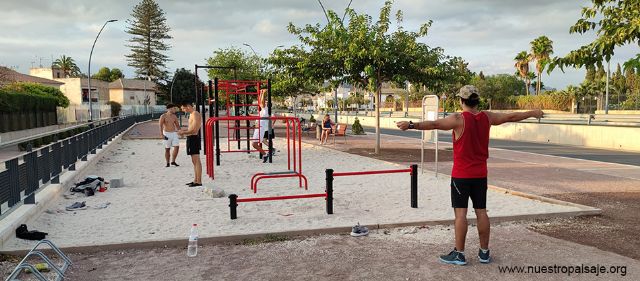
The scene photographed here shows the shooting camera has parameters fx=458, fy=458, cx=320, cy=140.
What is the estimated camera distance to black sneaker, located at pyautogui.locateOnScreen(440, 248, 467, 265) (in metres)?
4.53

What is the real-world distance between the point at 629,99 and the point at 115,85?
273 feet

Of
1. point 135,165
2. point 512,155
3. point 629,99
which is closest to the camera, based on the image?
point 135,165

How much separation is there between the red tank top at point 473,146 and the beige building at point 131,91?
87.1 m

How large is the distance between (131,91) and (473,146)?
92.5m

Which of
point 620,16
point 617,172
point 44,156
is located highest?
point 620,16

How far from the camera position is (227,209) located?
23.0 feet

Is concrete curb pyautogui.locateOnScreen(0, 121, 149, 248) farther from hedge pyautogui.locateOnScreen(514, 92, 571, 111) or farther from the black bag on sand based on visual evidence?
hedge pyautogui.locateOnScreen(514, 92, 571, 111)

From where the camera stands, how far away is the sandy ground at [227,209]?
5.78m

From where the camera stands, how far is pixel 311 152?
15.7 m

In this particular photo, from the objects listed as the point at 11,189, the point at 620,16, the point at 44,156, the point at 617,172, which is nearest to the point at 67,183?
the point at 44,156

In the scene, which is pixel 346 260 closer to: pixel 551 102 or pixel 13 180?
pixel 13 180

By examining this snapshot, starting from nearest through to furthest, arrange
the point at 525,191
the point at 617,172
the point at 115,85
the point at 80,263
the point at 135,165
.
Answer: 1. the point at 80,263
2. the point at 525,191
3. the point at 617,172
4. the point at 135,165
5. the point at 115,85

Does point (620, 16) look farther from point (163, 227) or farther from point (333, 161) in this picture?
point (333, 161)

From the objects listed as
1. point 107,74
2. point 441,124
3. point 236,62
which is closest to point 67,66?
point 107,74
